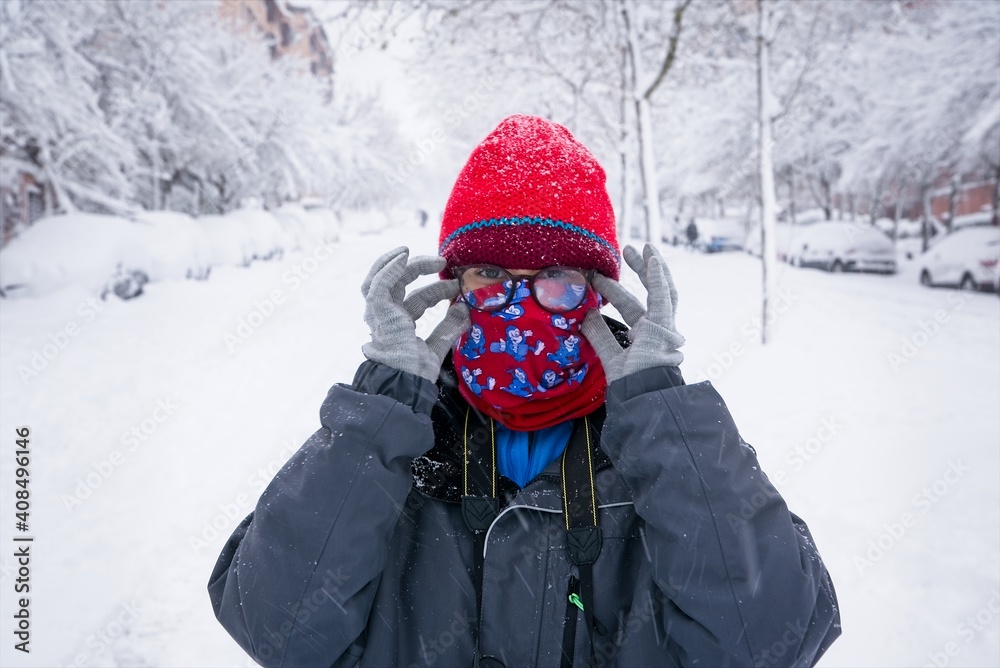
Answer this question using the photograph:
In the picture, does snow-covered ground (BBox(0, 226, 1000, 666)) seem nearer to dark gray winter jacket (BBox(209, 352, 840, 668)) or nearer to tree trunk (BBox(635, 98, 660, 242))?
dark gray winter jacket (BBox(209, 352, 840, 668))

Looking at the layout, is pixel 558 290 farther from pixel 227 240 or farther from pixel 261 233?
pixel 261 233

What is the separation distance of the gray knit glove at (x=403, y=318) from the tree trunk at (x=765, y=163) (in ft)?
21.8

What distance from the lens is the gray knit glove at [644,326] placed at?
1.27 meters

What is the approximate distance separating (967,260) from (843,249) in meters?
9.24

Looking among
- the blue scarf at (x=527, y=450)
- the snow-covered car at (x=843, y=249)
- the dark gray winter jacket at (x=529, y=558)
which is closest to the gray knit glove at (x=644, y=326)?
the dark gray winter jacket at (x=529, y=558)

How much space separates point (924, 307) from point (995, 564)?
81.2 inches

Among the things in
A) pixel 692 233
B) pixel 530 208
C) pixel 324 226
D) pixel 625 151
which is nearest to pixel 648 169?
pixel 625 151

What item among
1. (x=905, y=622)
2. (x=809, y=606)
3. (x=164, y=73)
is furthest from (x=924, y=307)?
(x=164, y=73)

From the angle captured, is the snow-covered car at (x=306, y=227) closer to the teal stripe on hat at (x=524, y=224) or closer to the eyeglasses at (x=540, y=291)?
the teal stripe on hat at (x=524, y=224)

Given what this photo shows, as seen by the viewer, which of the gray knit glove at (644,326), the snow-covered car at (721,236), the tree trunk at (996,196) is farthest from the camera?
the snow-covered car at (721,236)

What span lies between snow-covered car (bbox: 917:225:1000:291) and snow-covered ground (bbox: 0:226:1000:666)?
12 cm

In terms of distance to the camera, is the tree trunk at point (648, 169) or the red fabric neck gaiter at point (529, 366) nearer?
the red fabric neck gaiter at point (529, 366)

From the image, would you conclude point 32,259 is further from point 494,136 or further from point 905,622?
point 905,622

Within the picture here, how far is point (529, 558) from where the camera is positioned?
124 centimetres
